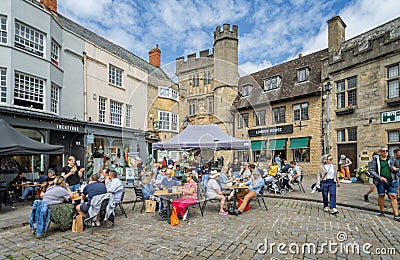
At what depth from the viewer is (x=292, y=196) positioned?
9492mm

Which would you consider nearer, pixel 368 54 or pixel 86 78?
pixel 368 54

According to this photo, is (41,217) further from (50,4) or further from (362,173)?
(362,173)

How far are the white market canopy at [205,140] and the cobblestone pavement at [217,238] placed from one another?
147 inches

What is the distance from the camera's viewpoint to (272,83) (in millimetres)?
20625

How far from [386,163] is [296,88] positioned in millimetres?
13307

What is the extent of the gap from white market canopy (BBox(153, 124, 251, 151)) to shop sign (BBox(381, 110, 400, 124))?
8.58 metres

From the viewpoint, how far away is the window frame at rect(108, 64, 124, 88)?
16.5m

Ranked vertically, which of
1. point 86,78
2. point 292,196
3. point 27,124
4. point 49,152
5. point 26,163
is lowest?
point 292,196

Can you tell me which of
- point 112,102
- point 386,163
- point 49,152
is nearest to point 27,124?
point 49,152

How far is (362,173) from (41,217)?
600 inches

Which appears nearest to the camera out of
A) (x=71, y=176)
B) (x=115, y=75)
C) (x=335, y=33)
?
(x=71, y=176)

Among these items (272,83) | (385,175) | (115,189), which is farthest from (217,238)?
(272,83)

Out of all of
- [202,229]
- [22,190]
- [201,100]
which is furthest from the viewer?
[201,100]

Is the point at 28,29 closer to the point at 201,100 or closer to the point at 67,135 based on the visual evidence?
the point at 67,135
